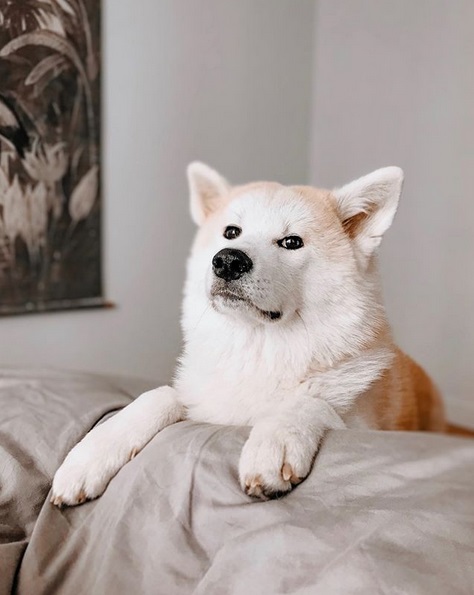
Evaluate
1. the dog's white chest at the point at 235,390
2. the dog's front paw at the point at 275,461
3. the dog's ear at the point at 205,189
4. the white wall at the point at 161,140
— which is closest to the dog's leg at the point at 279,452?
the dog's front paw at the point at 275,461

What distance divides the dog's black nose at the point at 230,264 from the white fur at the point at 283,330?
0.04ft

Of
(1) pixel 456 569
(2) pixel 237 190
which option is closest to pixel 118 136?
(2) pixel 237 190

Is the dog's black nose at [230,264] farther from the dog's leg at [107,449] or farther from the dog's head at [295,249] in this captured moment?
the dog's leg at [107,449]

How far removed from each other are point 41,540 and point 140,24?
2147mm

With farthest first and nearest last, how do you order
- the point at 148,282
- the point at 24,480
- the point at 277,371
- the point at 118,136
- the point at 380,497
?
1. the point at 148,282
2. the point at 118,136
3. the point at 277,371
4. the point at 24,480
5. the point at 380,497

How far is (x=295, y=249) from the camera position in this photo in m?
1.23

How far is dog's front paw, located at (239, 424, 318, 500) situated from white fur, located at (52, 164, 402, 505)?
0.26ft

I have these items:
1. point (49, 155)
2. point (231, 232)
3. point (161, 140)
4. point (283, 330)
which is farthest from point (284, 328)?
point (161, 140)

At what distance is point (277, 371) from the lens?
46.3 inches

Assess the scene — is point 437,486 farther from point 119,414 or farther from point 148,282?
point 148,282

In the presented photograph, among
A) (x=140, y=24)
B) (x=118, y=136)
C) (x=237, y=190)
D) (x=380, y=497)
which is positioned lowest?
(x=380, y=497)

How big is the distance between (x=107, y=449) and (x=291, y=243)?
1.64 ft

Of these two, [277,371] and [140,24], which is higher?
[140,24]

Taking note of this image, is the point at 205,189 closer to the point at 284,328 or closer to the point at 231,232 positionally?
the point at 231,232
